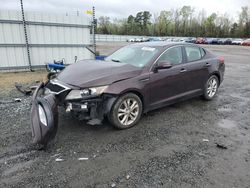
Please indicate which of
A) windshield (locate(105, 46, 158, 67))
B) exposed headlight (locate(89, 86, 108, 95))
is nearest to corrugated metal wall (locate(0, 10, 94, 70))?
windshield (locate(105, 46, 158, 67))

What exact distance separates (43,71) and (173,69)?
22.1 feet

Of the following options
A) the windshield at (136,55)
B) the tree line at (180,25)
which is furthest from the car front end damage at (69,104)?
the tree line at (180,25)

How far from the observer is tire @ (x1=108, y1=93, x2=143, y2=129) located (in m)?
3.64

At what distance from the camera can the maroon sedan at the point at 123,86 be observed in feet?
11.2

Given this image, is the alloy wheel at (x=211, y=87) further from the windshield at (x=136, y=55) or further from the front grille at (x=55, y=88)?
the front grille at (x=55, y=88)

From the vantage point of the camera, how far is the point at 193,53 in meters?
5.13

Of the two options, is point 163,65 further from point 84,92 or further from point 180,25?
point 180,25

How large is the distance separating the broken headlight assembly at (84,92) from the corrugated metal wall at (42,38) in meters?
6.60

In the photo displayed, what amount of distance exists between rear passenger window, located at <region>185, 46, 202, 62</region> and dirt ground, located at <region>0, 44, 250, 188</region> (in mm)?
1413

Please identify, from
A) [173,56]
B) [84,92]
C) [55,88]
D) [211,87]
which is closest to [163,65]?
[173,56]

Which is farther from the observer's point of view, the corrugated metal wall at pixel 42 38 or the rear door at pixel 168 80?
the corrugated metal wall at pixel 42 38

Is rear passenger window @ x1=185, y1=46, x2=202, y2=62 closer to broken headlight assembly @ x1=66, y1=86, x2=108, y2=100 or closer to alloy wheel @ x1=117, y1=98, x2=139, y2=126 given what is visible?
alloy wheel @ x1=117, y1=98, x2=139, y2=126

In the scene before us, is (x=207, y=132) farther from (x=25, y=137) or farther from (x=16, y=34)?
(x=16, y=34)

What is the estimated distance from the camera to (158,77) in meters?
4.15
